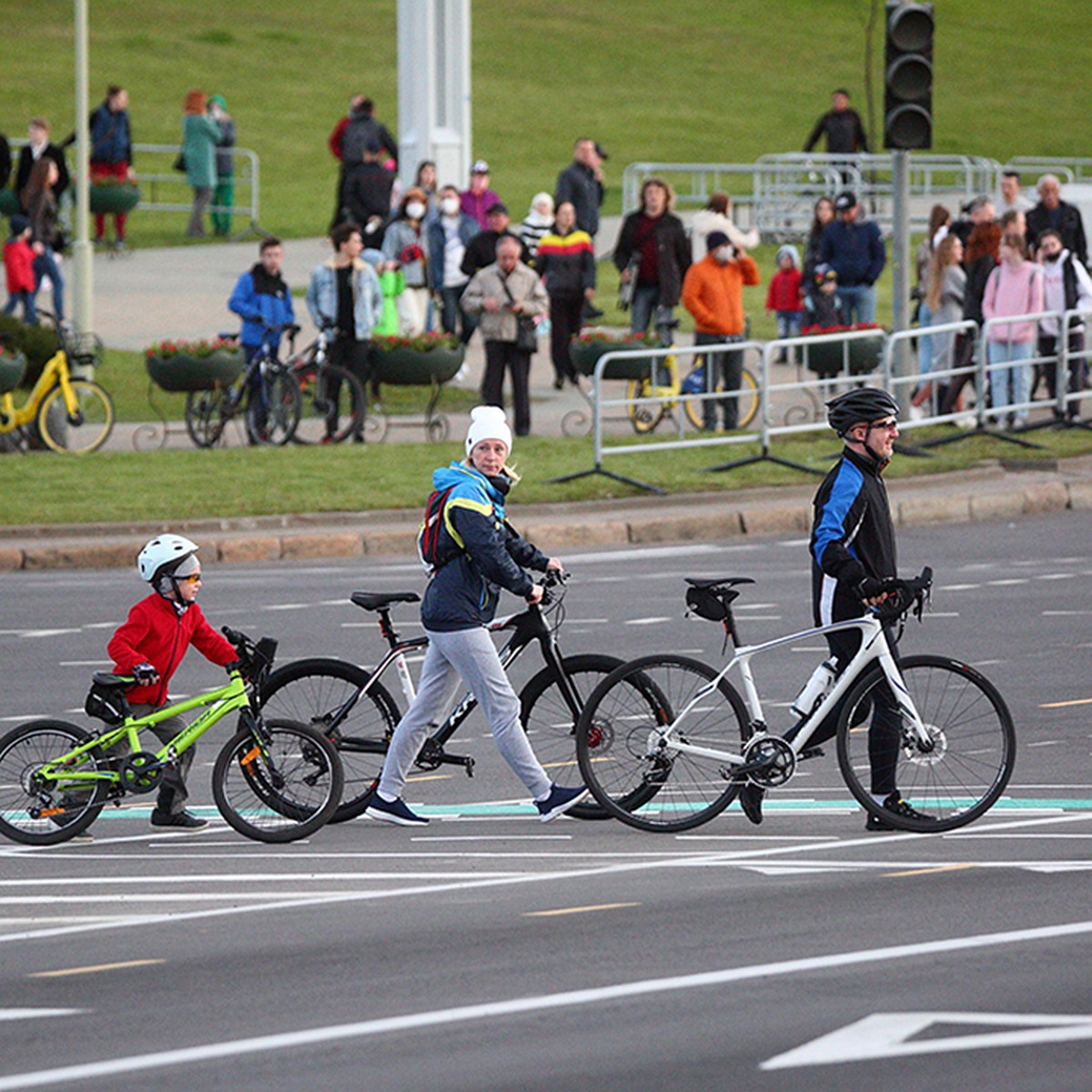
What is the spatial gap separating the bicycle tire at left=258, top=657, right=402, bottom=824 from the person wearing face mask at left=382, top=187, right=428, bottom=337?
1620 centimetres

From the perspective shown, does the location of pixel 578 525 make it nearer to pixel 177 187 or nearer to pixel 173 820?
pixel 173 820

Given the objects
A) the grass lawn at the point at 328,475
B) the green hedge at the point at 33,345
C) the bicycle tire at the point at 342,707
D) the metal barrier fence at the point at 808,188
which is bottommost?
the bicycle tire at the point at 342,707

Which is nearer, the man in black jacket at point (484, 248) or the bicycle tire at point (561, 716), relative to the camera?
the bicycle tire at point (561, 716)

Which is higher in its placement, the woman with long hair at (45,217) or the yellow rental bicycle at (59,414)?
the woman with long hair at (45,217)

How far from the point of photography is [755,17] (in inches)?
2840

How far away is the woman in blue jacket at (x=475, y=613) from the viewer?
9.51m

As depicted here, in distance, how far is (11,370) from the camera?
69.9ft

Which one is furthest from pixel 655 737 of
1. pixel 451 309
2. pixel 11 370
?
pixel 451 309

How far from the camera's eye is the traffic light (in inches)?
777

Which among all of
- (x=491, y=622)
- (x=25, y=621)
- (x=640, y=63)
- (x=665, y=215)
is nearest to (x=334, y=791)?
(x=491, y=622)

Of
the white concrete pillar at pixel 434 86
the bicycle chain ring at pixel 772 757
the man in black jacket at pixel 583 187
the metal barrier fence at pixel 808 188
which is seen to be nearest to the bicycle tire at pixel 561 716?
the bicycle chain ring at pixel 772 757

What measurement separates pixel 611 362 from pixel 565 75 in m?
42.4

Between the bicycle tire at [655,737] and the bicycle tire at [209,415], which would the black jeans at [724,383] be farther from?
the bicycle tire at [655,737]

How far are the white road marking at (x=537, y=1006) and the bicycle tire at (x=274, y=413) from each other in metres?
15.2
